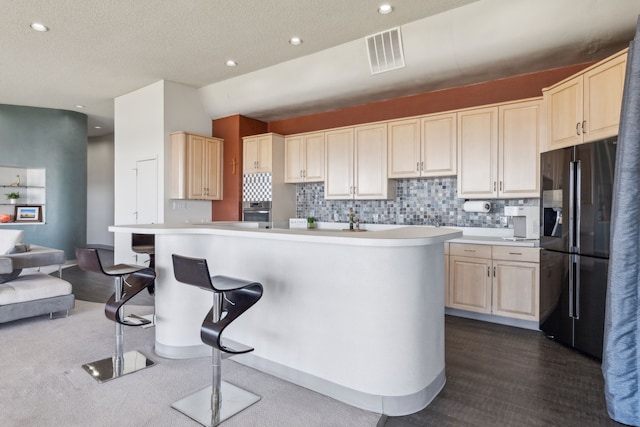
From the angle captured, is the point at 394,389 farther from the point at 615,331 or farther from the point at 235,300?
the point at 615,331

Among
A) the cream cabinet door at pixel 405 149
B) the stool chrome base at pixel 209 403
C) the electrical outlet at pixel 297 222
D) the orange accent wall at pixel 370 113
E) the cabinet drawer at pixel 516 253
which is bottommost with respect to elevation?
the stool chrome base at pixel 209 403

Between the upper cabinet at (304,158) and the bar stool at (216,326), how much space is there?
11.5 ft

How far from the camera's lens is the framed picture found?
7.52 metres

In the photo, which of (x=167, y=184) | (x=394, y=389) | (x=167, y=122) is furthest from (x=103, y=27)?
(x=394, y=389)

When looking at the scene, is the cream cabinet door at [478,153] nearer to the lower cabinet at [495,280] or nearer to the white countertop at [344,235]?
the lower cabinet at [495,280]

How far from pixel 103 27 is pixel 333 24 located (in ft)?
8.58

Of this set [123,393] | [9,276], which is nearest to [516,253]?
[123,393]

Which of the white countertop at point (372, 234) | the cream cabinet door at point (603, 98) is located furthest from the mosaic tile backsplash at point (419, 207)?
the cream cabinet door at point (603, 98)

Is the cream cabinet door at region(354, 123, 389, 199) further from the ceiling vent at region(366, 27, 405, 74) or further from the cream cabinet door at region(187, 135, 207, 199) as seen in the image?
the cream cabinet door at region(187, 135, 207, 199)

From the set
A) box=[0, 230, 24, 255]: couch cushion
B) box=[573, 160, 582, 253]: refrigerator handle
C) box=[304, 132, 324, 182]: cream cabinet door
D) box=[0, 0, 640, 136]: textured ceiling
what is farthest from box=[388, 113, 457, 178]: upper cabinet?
box=[0, 230, 24, 255]: couch cushion

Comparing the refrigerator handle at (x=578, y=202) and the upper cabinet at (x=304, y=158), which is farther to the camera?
the upper cabinet at (x=304, y=158)

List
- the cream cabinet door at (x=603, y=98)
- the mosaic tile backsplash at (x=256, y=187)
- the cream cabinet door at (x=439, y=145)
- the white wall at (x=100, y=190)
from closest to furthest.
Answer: the cream cabinet door at (x=603, y=98), the cream cabinet door at (x=439, y=145), the mosaic tile backsplash at (x=256, y=187), the white wall at (x=100, y=190)

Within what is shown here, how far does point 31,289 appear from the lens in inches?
156

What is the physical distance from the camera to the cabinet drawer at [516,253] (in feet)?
12.1
